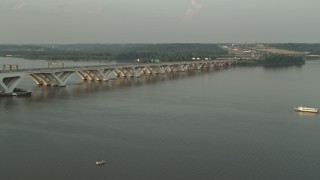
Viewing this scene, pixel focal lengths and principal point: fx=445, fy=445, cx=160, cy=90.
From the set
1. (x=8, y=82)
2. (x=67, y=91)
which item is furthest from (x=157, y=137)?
(x=67, y=91)

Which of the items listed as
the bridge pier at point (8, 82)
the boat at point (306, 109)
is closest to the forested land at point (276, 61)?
the boat at point (306, 109)

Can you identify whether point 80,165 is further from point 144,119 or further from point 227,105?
point 227,105

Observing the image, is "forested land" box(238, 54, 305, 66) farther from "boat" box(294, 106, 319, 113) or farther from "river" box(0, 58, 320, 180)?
"boat" box(294, 106, 319, 113)

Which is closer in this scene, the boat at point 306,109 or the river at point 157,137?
the river at point 157,137

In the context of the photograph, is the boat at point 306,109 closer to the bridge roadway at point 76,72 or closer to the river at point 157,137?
the river at point 157,137

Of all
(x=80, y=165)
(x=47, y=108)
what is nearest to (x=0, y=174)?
(x=80, y=165)

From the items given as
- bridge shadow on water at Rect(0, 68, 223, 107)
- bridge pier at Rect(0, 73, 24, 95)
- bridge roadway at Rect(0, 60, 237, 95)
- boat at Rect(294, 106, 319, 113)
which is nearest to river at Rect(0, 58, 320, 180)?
bridge shadow on water at Rect(0, 68, 223, 107)

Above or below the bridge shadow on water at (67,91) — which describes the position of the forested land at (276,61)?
below
